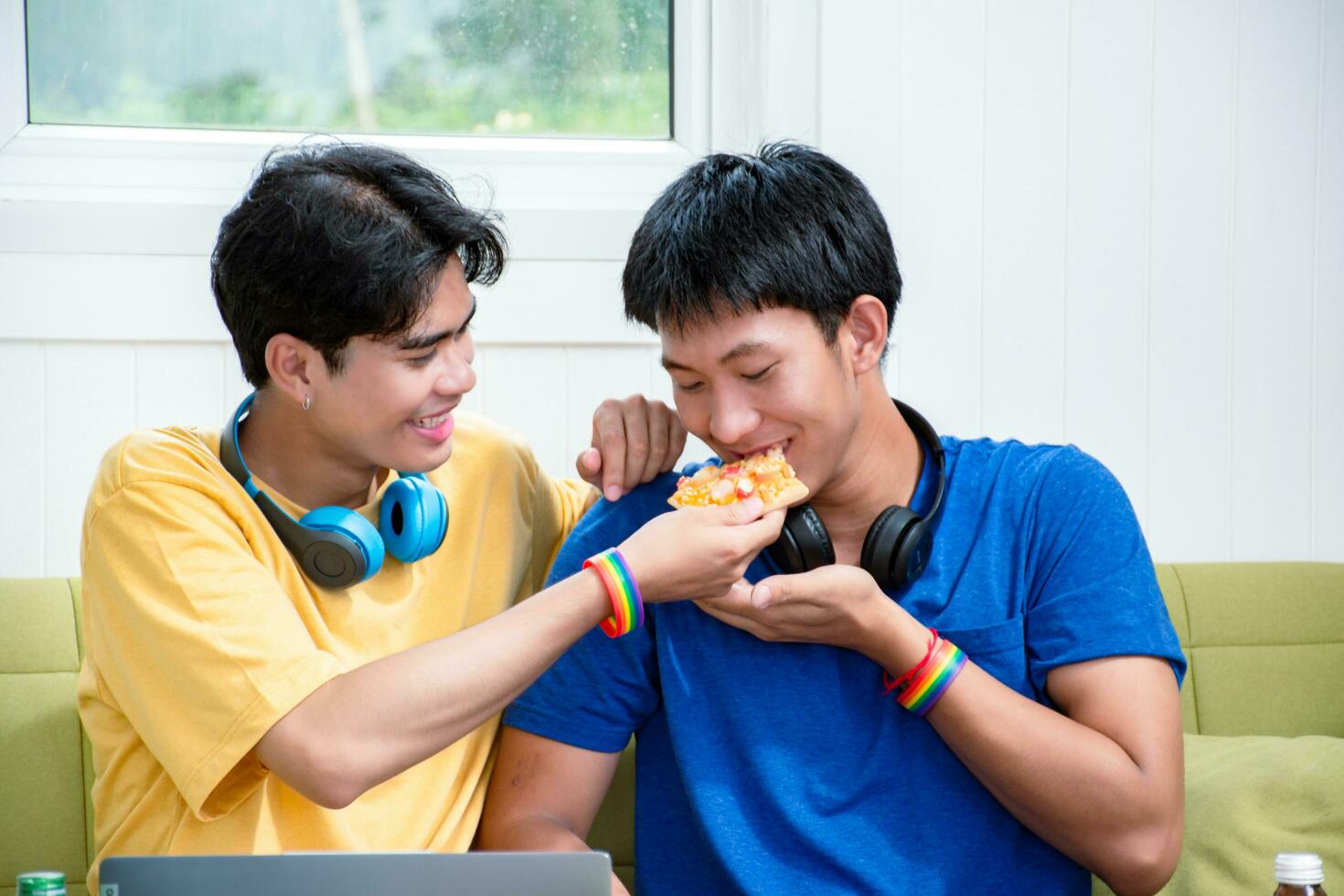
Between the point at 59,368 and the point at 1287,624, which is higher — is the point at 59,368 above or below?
above

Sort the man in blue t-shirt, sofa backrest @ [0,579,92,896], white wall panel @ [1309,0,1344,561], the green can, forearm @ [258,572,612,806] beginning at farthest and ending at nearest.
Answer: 1. white wall panel @ [1309,0,1344,561]
2. sofa backrest @ [0,579,92,896]
3. the man in blue t-shirt
4. forearm @ [258,572,612,806]
5. the green can

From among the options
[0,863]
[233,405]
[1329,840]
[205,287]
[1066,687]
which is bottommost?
[0,863]

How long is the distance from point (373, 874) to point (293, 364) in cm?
78

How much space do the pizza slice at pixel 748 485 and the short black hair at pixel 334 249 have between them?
15.3 inches

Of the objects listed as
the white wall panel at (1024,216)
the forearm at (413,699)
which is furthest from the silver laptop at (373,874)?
the white wall panel at (1024,216)

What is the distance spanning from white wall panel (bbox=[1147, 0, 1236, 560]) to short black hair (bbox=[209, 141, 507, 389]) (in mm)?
1486

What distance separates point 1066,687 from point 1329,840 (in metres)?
0.43

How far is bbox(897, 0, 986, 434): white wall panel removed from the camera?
2.51 m

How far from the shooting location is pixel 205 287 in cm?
228

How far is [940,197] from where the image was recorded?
252 cm

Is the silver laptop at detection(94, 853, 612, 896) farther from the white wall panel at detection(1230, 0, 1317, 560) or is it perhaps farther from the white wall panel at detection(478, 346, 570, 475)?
the white wall panel at detection(1230, 0, 1317, 560)

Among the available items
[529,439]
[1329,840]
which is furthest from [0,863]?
[1329,840]

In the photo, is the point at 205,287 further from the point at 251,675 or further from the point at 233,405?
the point at 251,675

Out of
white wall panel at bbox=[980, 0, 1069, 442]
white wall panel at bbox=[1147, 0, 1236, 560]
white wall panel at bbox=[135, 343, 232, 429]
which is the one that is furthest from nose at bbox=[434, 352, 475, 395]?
white wall panel at bbox=[1147, 0, 1236, 560]
